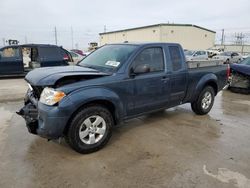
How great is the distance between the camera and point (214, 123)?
5.67 metres

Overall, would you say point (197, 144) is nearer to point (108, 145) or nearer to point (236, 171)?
point (236, 171)

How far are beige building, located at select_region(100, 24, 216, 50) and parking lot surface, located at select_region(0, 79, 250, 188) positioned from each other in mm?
38687

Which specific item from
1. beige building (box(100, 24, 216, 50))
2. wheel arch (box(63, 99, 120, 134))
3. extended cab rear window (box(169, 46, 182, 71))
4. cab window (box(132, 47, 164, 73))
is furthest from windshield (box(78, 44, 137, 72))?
beige building (box(100, 24, 216, 50))

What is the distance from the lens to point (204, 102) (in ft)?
20.4

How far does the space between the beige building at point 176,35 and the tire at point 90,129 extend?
131 ft

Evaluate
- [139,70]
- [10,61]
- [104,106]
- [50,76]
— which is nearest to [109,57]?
[139,70]

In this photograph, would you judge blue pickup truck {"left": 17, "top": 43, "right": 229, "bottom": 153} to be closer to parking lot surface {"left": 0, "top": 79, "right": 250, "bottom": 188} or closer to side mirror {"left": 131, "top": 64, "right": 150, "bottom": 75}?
side mirror {"left": 131, "top": 64, "right": 150, "bottom": 75}

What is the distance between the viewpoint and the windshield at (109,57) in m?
4.39

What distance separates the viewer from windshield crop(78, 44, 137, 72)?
4391mm

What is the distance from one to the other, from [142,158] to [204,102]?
3094 mm

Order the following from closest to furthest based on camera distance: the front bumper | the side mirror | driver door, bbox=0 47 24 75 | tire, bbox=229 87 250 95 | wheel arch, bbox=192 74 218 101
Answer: the front bumper, the side mirror, wheel arch, bbox=192 74 218 101, tire, bbox=229 87 250 95, driver door, bbox=0 47 24 75

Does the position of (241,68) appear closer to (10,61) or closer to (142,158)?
(142,158)

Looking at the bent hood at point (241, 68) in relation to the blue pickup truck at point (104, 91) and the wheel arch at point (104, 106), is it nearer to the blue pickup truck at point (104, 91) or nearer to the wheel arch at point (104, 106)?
the blue pickup truck at point (104, 91)

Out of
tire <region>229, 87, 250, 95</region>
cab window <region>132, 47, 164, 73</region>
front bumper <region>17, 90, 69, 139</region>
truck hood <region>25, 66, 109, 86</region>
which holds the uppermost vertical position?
cab window <region>132, 47, 164, 73</region>
